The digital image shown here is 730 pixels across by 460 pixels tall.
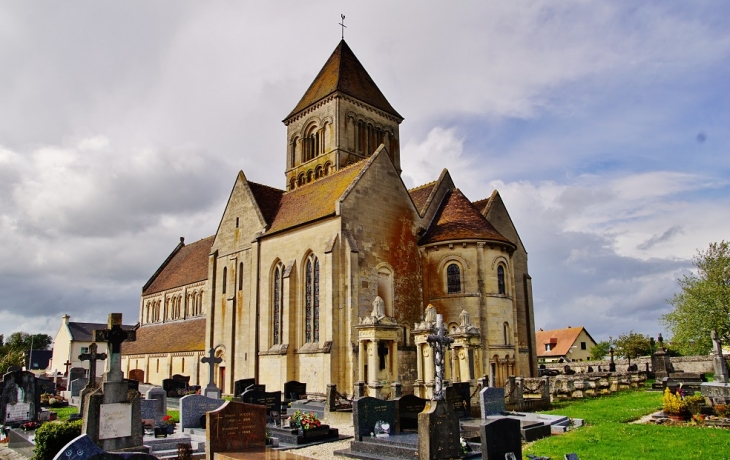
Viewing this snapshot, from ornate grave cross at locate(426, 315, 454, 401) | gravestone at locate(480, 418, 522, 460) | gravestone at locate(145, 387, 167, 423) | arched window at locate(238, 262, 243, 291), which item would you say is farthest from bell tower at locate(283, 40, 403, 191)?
gravestone at locate(480, 418, 522, 460)

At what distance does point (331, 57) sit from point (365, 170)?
21952mm

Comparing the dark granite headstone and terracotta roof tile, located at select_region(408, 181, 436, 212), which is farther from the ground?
terracotta roof tile, located at select_region(408, 181, 436, 212)

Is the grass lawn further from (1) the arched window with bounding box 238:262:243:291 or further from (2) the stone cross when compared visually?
(1) the arched window with bounding box 238:262:243:291

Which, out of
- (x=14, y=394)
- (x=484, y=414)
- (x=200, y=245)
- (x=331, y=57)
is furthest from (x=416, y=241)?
(x=200, y=245)

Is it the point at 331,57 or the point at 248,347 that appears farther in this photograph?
the point at 331,57

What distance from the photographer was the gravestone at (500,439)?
11.0 meters

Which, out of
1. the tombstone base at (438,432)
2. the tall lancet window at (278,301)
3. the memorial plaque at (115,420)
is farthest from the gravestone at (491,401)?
the tall lancet window at (278,301)

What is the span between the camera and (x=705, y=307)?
154 ft

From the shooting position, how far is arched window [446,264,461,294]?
96.2 feet

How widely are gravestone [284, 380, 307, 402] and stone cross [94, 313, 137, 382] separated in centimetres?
1252

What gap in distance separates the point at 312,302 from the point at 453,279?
740 centimetres

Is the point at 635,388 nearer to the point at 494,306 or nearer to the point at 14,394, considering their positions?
the point at 494,306

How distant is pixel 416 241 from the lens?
3089 cm

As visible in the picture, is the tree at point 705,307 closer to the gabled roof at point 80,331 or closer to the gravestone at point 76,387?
the gravestone at point 76,387
